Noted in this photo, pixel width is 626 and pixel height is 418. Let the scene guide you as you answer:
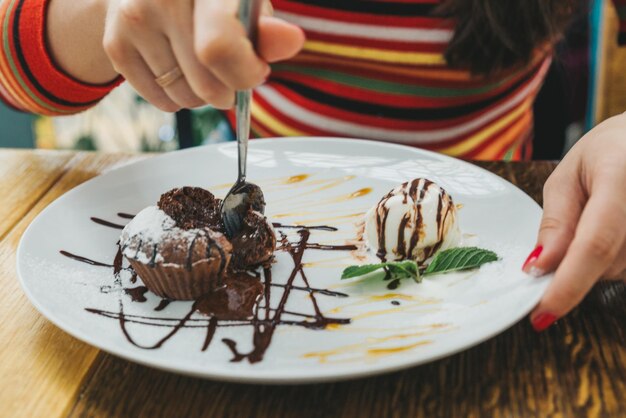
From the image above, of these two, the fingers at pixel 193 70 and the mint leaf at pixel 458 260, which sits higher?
the fingers at pixel 193 70

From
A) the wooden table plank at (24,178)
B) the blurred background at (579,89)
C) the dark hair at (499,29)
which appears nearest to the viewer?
the wooden table plank at (24,178)

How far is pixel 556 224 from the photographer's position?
85cm

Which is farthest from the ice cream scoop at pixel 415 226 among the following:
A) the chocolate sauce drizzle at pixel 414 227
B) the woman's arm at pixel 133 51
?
the woman's arm at pixel 133 51

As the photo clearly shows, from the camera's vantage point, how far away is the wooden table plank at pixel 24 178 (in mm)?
1216

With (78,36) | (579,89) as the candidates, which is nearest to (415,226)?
(78,36)

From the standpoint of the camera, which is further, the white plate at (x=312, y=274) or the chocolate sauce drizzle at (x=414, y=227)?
the chocolate sauce drizzle at (x=414, y=227)

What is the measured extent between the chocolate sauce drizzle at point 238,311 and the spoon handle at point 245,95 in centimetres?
19

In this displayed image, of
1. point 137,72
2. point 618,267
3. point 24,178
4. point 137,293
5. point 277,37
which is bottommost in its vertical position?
point 24,178

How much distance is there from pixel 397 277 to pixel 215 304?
0.26m

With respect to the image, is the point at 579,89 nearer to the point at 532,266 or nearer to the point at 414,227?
the point at 414,227

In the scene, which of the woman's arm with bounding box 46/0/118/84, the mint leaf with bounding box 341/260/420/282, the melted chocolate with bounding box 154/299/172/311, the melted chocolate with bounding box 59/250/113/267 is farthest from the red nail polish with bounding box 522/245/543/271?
the woman's arm with bounding box 46/0/118/84

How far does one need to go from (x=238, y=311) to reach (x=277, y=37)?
36cm

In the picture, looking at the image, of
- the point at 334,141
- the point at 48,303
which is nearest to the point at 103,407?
the point at 48,303

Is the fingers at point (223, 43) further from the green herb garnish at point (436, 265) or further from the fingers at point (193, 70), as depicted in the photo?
the green herb garnish at point (436, 265)
